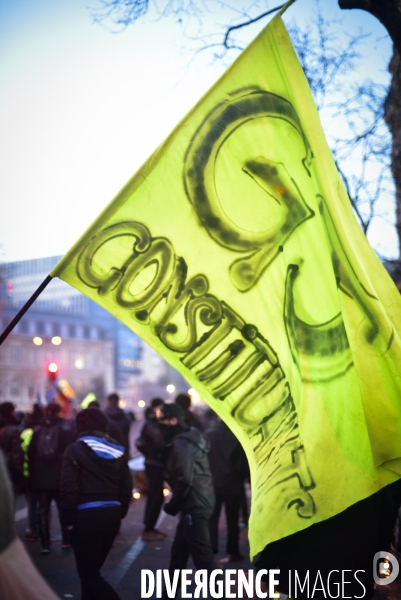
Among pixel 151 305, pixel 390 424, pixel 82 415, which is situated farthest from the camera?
pixel 82 415

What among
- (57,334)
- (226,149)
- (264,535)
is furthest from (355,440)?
(57,334)

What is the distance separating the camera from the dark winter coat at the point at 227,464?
10.2 meters

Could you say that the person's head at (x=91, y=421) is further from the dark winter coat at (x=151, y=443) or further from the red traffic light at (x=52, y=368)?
the red traffic light at (x=52, y=368)

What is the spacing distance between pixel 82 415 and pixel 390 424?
3605 millimetres

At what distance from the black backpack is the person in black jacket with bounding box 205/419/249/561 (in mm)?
2236

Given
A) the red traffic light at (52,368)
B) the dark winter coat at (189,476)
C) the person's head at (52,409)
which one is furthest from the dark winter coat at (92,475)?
the red traffic light at (52,368)

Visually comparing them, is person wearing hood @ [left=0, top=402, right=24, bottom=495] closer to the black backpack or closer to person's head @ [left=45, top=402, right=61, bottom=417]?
the black backpack

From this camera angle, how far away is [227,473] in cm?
1027

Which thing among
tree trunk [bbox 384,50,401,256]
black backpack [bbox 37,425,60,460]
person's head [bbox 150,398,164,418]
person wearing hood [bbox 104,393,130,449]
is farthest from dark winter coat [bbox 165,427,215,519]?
person wearing hood [bbox 104,393,130,449]

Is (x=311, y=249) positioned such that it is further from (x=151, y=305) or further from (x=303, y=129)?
(x=151, y=305)

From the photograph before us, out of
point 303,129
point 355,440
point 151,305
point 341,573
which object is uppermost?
point 303,129

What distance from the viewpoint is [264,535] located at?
372 cm

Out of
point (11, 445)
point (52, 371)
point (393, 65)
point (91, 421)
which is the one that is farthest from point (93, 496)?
point (52, 371)

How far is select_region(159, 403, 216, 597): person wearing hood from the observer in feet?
23.2
